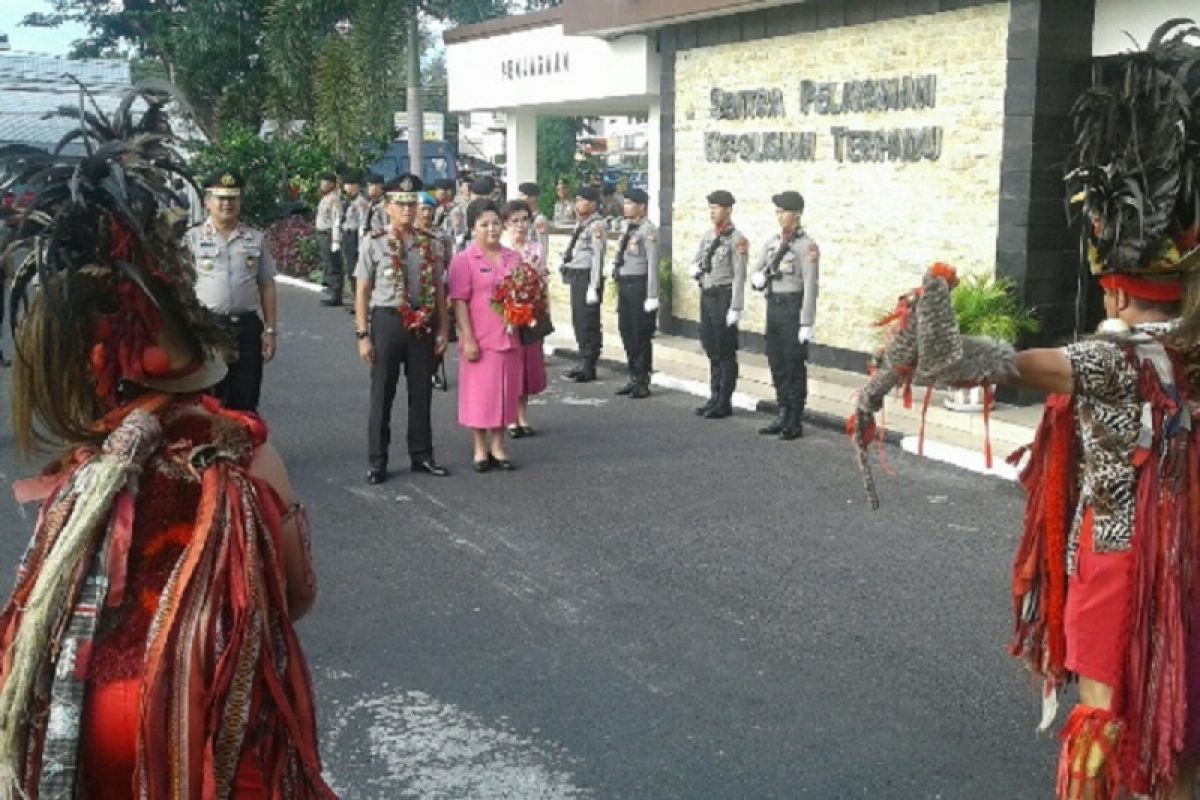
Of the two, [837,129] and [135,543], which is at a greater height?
[837,129]

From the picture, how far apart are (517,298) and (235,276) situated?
1932 mm

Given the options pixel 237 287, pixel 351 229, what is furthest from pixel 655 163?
pixel 237 287

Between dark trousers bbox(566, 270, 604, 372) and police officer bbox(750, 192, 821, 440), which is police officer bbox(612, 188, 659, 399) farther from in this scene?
police officer bbox(750, 192, 821, 440)

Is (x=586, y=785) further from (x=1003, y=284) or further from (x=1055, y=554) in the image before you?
(x=1003, y=284)

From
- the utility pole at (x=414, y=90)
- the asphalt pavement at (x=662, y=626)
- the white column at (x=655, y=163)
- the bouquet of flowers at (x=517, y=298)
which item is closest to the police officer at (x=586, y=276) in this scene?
the white column at (x=655, y=163)

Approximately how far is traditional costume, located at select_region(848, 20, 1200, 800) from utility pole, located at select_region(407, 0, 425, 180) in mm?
20992

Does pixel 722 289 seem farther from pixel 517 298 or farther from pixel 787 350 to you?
pixel 517 298

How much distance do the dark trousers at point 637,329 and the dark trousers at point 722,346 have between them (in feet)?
3.50

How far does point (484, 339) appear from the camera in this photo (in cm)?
956

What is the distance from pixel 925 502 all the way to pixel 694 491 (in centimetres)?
147

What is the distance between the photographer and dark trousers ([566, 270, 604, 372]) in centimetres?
1373

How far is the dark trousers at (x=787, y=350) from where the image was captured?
35.6 ft

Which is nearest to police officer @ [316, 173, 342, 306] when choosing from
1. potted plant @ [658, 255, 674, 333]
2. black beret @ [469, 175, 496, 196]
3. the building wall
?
black beret @ [469, 175, 496, 196]

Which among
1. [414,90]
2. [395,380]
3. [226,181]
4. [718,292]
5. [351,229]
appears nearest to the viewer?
[226,181]
